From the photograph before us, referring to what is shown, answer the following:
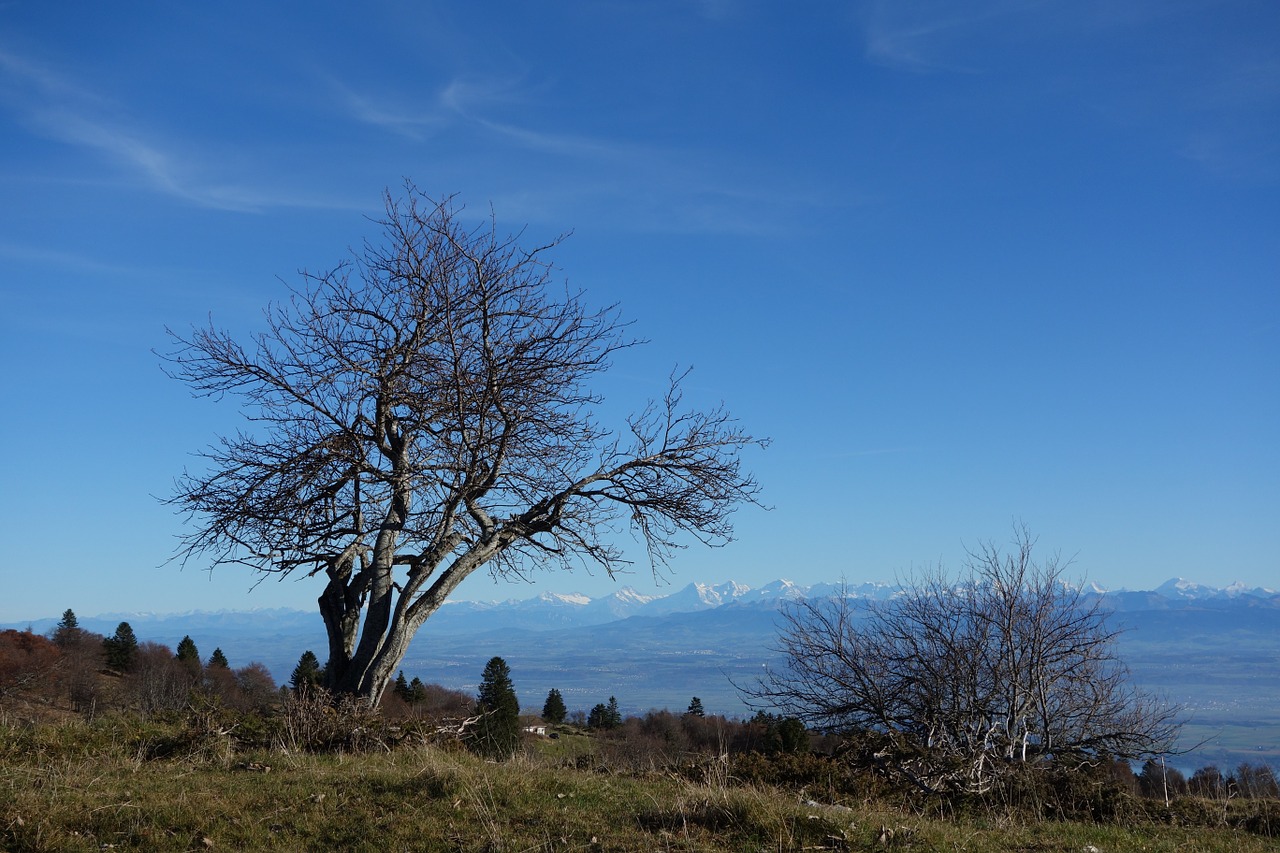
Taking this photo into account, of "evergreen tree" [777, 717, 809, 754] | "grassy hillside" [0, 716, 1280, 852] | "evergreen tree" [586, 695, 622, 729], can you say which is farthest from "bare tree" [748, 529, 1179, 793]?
"evergreen tree" [586, 695, 622, 729]

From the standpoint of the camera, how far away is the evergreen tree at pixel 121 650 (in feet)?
205

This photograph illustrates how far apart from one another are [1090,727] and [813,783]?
707 centimetres

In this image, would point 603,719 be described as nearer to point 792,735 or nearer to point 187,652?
point 187,652

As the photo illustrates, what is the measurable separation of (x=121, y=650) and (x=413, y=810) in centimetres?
6763

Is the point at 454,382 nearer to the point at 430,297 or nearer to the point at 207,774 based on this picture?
the point at 430,297

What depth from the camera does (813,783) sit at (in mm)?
9883

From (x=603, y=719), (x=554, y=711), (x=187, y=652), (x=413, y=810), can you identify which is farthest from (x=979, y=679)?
(x=187, y=652)

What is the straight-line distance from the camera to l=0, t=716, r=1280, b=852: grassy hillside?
6.23 metres

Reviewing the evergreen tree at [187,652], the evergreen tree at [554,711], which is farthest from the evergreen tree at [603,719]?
the evergreen tree at [187,652]

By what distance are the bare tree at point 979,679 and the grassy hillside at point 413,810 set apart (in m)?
Result: 4.65

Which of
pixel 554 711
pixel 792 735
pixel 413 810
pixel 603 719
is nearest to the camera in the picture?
pixel 413 810

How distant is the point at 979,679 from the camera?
1473 centimetres

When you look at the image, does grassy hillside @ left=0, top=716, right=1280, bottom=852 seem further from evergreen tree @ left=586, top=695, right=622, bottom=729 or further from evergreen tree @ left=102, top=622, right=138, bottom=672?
evergreen tree @ left=102, top=622, right=138, bottom=672

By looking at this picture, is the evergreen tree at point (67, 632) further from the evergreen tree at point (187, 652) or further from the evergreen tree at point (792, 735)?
the evergreen tree at point (792, 735)
